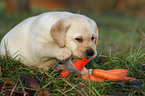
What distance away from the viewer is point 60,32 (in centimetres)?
309

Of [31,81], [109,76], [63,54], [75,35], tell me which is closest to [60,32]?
[75,35]

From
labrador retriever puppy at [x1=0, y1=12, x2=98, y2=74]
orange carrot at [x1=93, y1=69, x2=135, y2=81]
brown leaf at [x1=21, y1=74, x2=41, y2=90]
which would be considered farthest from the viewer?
labrador retriever puppy at [x1=0, y1=12, x2=98, y2=74]

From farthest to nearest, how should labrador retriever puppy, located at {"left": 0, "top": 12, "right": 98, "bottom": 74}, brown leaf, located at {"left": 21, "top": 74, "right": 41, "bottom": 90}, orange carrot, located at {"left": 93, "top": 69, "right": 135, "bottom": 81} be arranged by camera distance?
labrador retriever puppy, located at {"left": 0, "top": 12, "right": 98, "bottom": 74} < orange carrot, located at {"left": 93, "top": 69, "right": 135, "bottom": 81} < brown leaf, located at {"left": 21, "top": 74, "right": 41, "bottom": 90}

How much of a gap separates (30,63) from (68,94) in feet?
3.76

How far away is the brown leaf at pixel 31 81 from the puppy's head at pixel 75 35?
65cm

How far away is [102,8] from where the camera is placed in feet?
64.5

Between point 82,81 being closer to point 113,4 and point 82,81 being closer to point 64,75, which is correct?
point 64,75

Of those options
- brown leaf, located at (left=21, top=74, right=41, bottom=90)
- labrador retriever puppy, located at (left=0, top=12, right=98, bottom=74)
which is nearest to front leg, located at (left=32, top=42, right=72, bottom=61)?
labrador retriever puppy, located at (left=0, top=12, right=98, bottom=74)

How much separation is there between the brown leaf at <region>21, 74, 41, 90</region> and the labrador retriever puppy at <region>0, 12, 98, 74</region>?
0.49 metres

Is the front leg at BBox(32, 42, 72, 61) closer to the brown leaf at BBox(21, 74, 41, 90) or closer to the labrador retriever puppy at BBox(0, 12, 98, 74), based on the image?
the labrador retriever puppy at BBox(0, 12, 98, 74)

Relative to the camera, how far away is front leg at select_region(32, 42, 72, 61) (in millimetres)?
3080

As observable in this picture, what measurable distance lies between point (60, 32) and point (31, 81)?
2.69ft

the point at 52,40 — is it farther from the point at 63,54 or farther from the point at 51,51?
the point at 63,54

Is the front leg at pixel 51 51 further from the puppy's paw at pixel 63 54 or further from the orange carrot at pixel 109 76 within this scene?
the orange carrot at pixel 109 76
